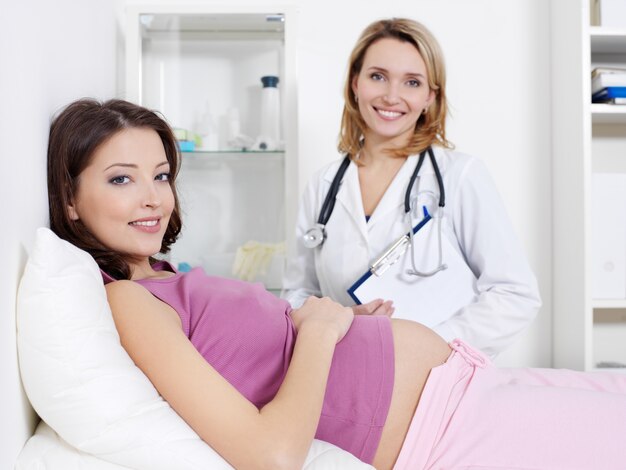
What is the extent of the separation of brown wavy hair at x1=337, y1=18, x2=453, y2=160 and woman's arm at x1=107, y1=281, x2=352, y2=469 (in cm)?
96

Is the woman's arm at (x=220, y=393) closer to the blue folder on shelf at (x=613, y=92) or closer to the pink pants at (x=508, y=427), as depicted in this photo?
the pink pants at (x=508, y=427)

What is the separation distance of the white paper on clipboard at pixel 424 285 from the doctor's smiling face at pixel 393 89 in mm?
291

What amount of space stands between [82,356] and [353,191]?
106 centimetres

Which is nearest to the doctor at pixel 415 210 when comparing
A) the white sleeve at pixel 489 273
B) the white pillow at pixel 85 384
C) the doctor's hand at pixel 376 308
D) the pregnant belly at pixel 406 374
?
the white sleeve at pixel 489 273

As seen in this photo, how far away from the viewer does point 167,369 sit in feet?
3.12

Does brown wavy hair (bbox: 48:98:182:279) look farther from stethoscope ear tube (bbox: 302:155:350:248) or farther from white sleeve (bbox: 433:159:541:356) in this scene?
white sleeve (bbox: 433:159:541:356)

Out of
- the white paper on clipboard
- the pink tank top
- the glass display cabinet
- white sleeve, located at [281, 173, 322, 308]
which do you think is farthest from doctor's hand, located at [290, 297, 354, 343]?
the glass display cabinet

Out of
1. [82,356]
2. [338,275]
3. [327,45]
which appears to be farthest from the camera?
[327,45]

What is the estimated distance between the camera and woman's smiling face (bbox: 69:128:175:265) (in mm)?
1174

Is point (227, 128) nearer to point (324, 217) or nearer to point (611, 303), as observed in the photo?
point (324, 217)

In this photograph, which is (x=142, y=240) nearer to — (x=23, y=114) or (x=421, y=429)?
(x=23, y=114)

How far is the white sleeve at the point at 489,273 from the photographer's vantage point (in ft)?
5.46

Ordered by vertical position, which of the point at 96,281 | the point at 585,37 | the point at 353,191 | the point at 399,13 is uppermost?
the point at 399,13

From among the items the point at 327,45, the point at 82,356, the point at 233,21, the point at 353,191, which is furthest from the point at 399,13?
the point at 82,356
